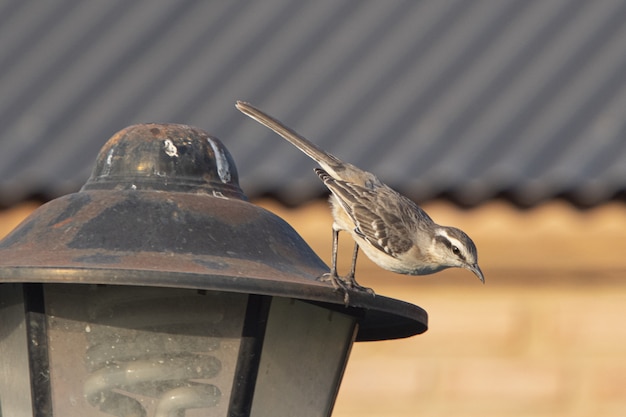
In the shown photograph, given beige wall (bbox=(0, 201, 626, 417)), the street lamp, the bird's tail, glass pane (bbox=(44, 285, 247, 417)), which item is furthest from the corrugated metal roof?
glass pane (bbox=(44, 285, 247, 417))

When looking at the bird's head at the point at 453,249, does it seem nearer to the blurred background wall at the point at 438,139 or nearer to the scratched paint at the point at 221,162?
the blurred background wall at the point at 438,139

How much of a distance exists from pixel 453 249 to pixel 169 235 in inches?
121

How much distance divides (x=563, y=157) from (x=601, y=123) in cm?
51

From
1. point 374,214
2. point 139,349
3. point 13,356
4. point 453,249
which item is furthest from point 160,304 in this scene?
point 453,249

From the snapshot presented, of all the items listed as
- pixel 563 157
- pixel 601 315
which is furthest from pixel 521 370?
pixel 563 157

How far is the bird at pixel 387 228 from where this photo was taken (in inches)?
248

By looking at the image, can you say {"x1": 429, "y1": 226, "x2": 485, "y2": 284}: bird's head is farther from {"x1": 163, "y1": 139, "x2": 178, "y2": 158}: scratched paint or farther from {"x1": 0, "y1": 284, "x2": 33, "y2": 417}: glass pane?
{"x1": 0, "y1": 284, "x2": 33, "y2": 417}: glass pane

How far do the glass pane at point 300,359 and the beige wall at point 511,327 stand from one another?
4.12 m

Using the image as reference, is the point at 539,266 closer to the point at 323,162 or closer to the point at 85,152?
the point at 323,162

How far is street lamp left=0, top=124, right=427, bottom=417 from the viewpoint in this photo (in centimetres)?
350

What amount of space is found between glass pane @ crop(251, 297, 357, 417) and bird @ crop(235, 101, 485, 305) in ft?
7.64

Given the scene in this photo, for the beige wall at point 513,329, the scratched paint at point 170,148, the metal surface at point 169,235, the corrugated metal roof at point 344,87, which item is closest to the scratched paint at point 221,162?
the metal surface at point 169,235

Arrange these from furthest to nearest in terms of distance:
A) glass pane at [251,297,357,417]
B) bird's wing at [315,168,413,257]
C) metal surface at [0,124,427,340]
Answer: bird's wing at [315,168,413,257] < glass pane at [251,297,357,417] < metal surface at [0,124,427,340]

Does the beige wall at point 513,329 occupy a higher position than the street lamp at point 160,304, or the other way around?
the street lamp at point 160,304
